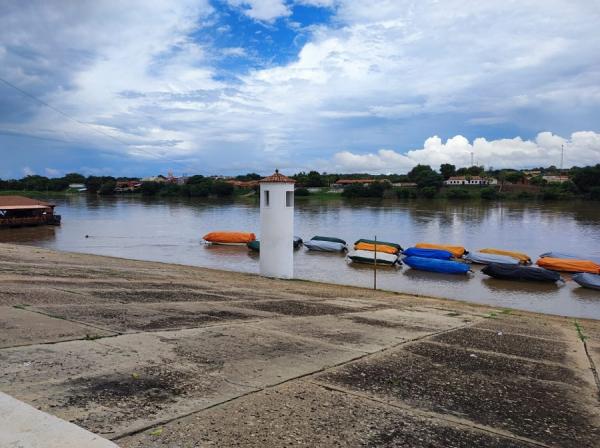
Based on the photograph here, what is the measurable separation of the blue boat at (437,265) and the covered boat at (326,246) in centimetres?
702

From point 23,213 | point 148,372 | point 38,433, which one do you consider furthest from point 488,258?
point 23,213

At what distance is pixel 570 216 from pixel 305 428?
2830 inches

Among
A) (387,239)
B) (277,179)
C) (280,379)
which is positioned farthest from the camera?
(387,239)

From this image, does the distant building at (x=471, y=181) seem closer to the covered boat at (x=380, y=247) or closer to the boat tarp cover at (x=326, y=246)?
the covered boat at (x=380, y=247)

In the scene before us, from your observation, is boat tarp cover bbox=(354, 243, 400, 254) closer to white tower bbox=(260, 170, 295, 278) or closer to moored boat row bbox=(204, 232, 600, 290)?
moored boat row bbox=(204, 232, 600, 290)

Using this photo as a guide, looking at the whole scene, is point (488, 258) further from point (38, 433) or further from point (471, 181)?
point (471, 181)

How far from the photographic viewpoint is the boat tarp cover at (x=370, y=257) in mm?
31594

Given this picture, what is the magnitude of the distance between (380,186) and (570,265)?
89.2m

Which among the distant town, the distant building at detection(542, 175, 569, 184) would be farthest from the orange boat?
the distant building at detection(542, 175, 569, 184)

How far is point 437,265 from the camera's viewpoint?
29.2 meters

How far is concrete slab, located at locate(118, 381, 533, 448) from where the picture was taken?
3.36 metres

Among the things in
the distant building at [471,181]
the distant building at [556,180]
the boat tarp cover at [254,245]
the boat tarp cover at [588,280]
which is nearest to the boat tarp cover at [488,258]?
the boat tarp cover at [588,280]

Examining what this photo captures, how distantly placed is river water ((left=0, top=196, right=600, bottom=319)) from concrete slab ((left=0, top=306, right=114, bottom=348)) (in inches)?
744

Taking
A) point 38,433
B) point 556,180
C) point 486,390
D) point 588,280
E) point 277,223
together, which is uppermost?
point 556,180
